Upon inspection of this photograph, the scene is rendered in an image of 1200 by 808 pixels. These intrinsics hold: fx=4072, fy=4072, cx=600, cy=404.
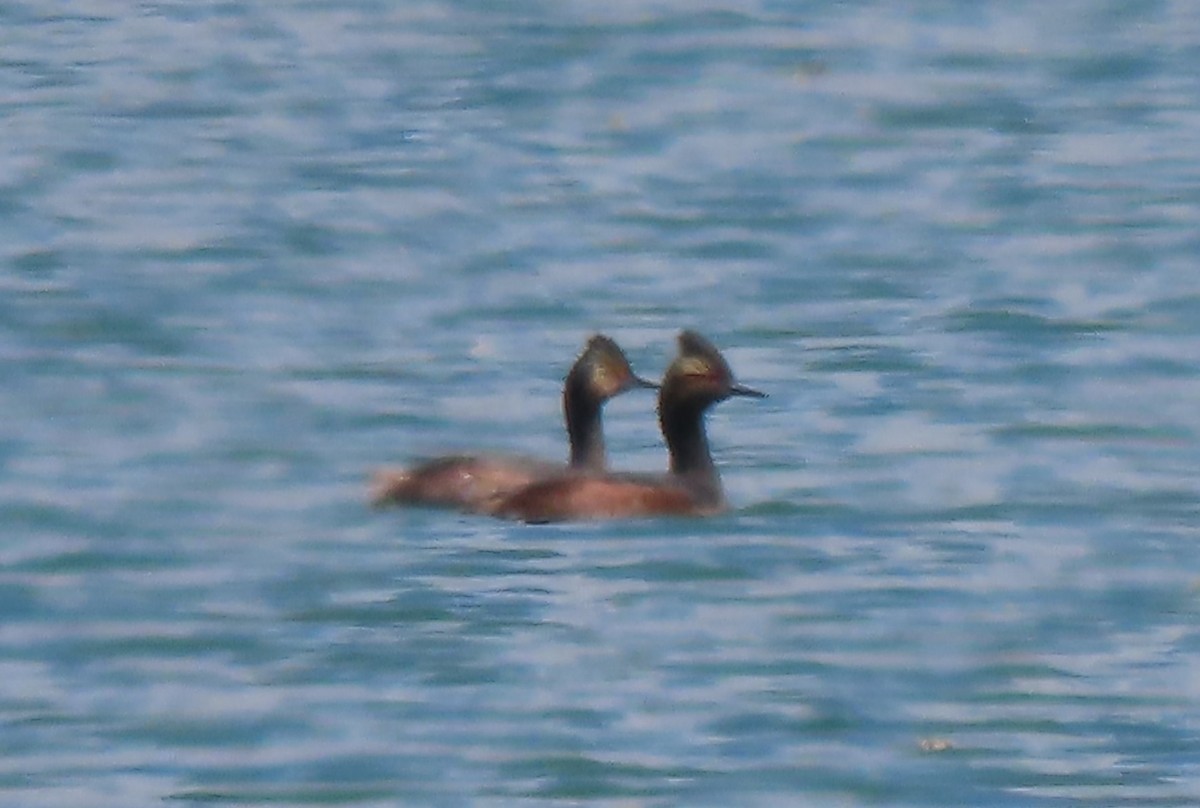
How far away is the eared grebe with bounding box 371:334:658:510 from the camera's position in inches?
572

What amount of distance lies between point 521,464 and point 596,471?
0.27 m

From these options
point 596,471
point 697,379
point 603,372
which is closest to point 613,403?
point 603,372

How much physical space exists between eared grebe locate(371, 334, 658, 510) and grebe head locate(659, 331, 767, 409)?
0.71 feet

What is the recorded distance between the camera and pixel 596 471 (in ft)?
48.4

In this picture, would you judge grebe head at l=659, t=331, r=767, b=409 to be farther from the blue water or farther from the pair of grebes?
the blue water

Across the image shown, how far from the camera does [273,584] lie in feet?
43.8

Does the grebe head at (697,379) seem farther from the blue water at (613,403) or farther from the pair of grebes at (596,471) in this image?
the blue water at (613,403)

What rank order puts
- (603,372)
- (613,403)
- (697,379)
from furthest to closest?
(613,403)
(603,372)
(697,379)

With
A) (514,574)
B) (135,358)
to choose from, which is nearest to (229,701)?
(514,574)

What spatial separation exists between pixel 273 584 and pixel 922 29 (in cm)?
1596

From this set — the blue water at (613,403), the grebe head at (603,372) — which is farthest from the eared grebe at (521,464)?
the blue water at (613,403)

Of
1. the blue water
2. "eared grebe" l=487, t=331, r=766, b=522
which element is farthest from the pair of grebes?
the blue water

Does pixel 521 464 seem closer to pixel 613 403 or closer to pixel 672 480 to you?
pixel 672 480

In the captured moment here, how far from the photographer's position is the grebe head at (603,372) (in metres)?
15.2
